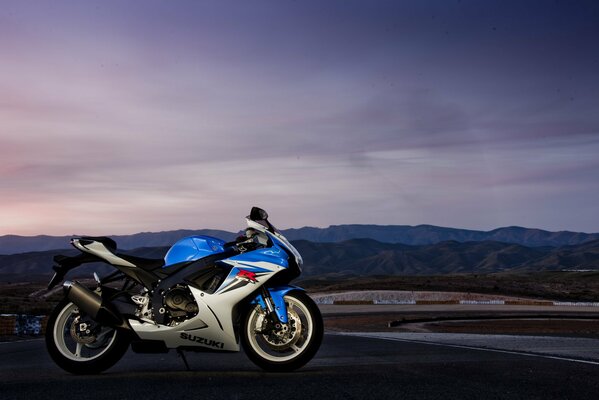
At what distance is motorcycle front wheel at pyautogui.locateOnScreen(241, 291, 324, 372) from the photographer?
794cm

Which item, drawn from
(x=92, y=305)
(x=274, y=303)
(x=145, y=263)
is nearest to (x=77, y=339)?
(x=92, y=305)

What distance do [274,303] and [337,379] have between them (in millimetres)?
1295

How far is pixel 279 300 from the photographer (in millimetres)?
7977

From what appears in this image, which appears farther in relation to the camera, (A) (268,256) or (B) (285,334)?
(A) (268,256)

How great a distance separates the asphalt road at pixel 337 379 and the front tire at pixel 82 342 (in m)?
0.19

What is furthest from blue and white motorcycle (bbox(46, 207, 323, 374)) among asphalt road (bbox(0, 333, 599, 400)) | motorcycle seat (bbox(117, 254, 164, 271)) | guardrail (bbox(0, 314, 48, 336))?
guardrail (bbox(0, 314, 48, 336))

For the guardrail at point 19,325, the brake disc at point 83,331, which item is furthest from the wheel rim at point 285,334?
the guardrail at point 19,325

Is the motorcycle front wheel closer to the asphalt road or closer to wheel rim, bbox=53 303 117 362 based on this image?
the asphalt road

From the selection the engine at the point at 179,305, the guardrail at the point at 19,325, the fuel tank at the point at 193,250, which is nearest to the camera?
the engine at the point at 179,305

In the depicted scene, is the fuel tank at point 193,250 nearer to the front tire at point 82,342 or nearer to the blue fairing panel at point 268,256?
the blue fairing panel at point 268,256

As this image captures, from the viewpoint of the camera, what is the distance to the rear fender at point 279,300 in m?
7.91

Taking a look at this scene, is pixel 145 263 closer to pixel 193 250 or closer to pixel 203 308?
pixel 193 250

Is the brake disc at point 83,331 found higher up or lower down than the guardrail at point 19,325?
higher up

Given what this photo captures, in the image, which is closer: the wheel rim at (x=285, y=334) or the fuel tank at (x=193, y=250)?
the wheel rim at (x=285, y=334)
